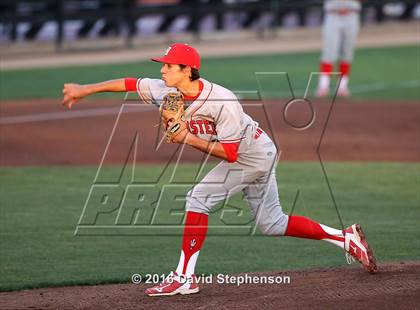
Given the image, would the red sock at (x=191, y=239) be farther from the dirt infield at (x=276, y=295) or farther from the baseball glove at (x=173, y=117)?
the baseball glove at (x=173, y=117)

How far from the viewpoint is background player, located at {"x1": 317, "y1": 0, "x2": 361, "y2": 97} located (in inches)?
740

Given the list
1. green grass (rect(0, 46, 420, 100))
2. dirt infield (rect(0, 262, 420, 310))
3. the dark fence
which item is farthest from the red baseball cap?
the dark fence

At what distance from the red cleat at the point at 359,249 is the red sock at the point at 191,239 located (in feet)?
4.10

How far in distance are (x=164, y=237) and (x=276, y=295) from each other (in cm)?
298

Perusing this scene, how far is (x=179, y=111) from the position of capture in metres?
6.70

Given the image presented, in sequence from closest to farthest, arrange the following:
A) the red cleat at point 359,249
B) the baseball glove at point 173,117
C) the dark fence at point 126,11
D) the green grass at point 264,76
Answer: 1. the baseball glove at point 173,117
2. the red cleat at point 359,249
3. the green grass at point 264,76
4. the dark fence at point 126,11

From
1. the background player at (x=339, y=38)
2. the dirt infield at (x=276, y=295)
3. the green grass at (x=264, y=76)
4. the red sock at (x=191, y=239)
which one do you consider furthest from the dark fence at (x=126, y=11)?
the red sock at (x=191, y=239)

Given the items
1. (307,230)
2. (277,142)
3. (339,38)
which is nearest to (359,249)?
(307,230)

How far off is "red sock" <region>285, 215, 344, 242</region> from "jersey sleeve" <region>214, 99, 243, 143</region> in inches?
38.2

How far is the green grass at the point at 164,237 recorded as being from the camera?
8.52 meters

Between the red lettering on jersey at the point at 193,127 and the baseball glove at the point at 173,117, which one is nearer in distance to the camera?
the baseball glove at the point at 173,117

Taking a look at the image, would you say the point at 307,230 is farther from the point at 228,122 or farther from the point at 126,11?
the point at 126,11

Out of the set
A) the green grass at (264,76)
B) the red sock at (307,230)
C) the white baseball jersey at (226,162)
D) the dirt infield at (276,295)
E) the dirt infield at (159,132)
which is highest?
the white baseball jersey at (226,162)

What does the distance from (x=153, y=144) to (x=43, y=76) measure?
8.61 meters
